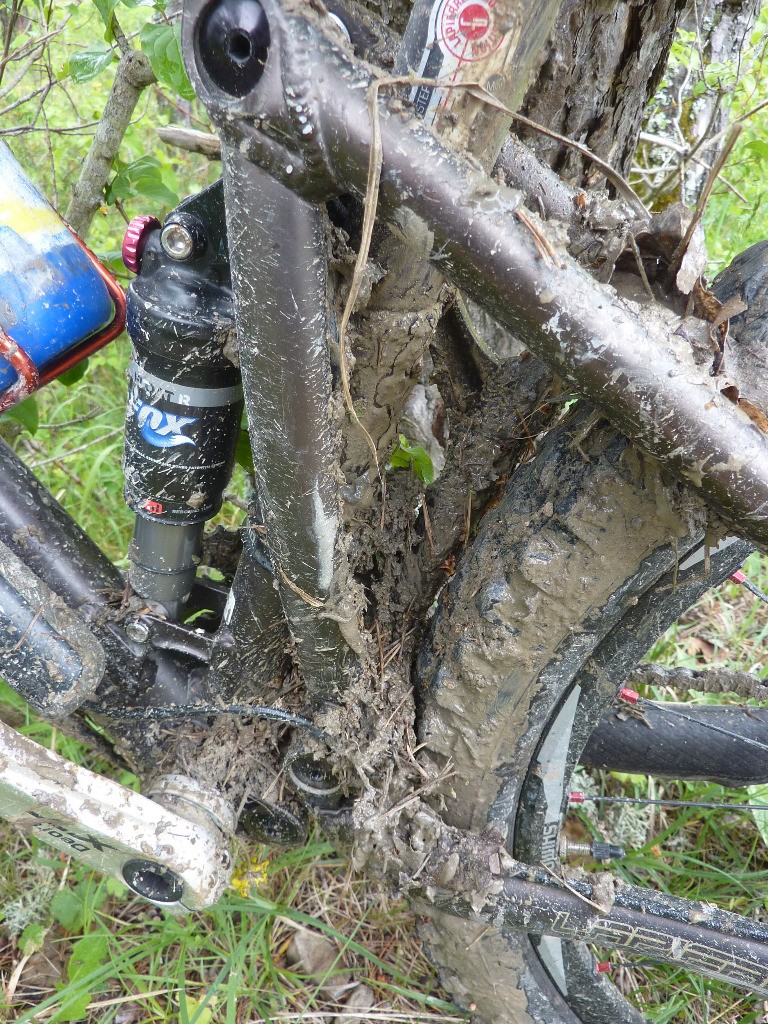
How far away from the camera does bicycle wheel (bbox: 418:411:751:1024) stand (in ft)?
3.11

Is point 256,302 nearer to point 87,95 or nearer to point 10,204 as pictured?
point 10,204

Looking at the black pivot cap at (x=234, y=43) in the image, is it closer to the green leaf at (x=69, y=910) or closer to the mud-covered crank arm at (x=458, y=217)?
the mud-covered crank arm at (x=458, y=217)

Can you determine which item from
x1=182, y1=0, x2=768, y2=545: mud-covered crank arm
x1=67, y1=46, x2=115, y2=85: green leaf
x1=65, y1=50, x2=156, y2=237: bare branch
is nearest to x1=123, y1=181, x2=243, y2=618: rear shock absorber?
x1=182, y1=0, x2=768, y2=545: mud-covered crank arm

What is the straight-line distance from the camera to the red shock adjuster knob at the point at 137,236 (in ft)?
3.28

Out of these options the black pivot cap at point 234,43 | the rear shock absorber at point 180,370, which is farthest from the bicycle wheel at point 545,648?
the black pivot cap at point 234,43

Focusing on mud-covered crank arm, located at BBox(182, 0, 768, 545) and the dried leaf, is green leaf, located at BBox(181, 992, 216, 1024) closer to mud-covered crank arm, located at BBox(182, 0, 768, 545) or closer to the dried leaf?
mud-covered crank arm, located at BBox(182, 0, 768, 545)

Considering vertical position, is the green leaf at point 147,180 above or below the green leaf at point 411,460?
above

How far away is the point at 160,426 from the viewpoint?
1079 mm

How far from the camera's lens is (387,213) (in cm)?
69

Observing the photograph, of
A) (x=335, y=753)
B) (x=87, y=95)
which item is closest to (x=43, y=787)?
(x=335, y=753)

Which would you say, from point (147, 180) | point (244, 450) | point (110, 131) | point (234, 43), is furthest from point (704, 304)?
point (110, 131)

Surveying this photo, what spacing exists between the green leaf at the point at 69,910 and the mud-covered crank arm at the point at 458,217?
61.5 inches

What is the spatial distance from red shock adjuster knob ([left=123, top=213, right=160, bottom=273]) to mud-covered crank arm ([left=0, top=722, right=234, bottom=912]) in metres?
0.72

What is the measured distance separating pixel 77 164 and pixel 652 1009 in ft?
10.4
